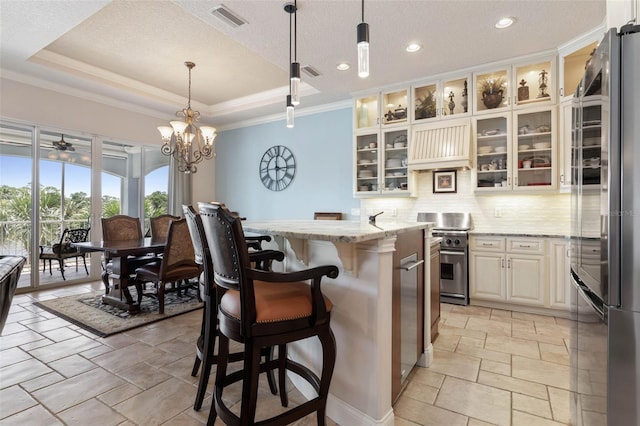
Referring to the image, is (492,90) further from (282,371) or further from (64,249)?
(64,249)

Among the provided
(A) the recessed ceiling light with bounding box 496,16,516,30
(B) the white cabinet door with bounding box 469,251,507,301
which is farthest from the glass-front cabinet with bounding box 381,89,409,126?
(B) the white cabinet door with bounding box 469,251,507,301

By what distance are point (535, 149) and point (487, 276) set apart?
1557 millimetres

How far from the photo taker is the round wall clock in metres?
6.00

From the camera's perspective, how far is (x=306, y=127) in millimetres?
5750

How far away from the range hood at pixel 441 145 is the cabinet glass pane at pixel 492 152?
0.17m

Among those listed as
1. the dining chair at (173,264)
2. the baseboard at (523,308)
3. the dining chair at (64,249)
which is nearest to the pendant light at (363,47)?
the dining chair at (173,264)

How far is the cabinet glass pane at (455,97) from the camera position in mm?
4160

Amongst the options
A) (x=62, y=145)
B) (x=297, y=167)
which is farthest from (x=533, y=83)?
(x=62, y=145)

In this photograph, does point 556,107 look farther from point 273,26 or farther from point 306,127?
point 306,127

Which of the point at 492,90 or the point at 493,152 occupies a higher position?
the point at 492,90

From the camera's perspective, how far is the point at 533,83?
380 cm

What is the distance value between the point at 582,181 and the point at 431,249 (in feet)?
4.09

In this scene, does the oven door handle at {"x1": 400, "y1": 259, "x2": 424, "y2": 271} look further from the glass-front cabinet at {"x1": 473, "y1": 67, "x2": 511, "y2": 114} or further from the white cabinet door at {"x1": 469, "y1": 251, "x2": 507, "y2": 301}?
the glass-front cabinet at {"x1": 473, "y1": 67, "x2": 511, "y2": 114}

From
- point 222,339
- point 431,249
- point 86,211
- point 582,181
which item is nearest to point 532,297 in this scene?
point 431,249
